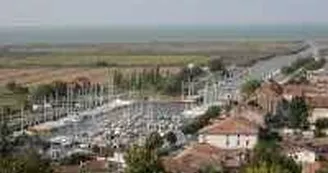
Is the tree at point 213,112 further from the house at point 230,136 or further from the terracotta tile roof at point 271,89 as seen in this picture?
the house at point 230,136

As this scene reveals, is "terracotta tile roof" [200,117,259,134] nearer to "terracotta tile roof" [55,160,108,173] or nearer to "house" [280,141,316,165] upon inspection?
"house" [280,141,316,165]

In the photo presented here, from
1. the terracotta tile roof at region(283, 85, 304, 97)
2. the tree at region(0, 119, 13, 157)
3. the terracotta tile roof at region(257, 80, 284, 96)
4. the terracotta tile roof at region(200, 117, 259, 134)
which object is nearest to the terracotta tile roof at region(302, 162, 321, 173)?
the terracotta tile roof at region(200, 117, 259, 134)

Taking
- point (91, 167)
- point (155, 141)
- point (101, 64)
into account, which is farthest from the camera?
point (101, 64)

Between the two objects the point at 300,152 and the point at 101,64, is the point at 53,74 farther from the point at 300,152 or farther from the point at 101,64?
the point at 300,152

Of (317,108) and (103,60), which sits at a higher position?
(317,108)

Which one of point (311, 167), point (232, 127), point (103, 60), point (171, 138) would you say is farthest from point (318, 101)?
point (103, 60)

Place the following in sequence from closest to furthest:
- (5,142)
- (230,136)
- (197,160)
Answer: (197,160), (5,142), (230,136)

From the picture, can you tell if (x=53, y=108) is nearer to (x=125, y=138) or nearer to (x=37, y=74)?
(x=125, y=138)

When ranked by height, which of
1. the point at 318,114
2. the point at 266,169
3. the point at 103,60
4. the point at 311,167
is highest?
the point at 266,169
